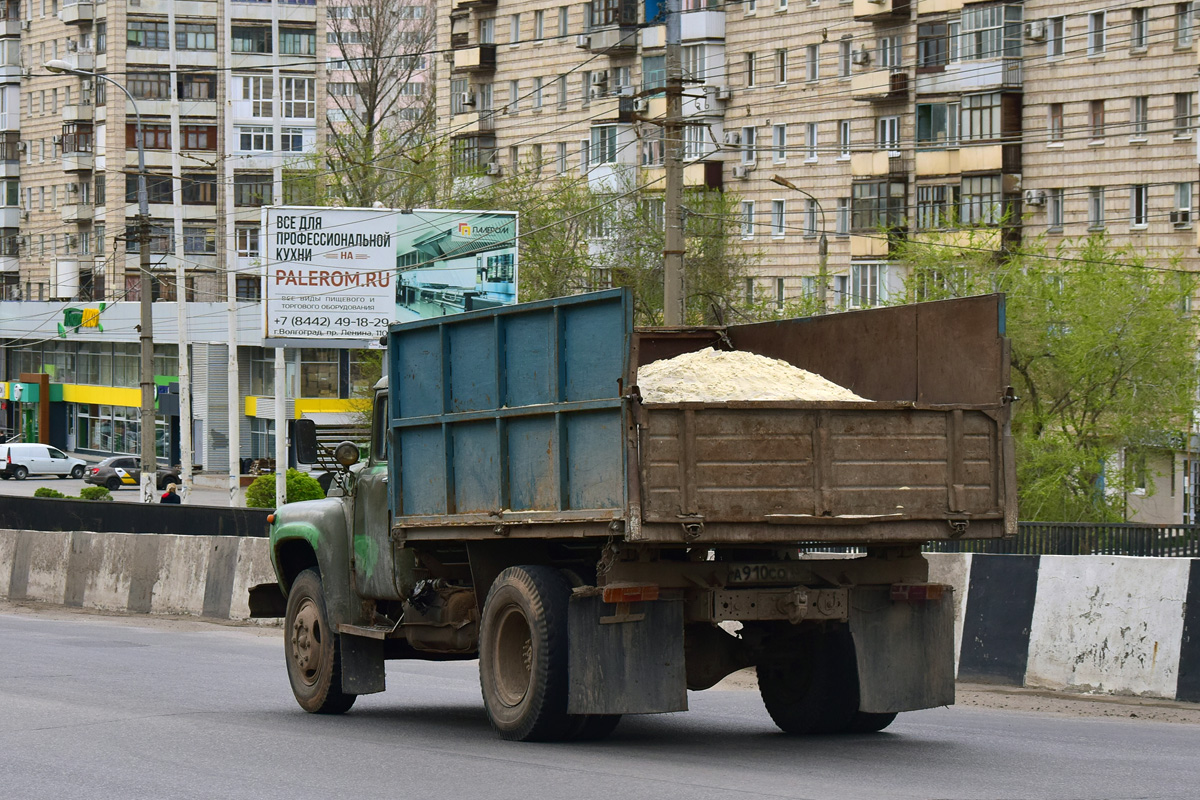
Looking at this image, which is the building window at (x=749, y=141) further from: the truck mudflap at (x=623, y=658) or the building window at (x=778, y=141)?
the truck mudflap at (x=623, y=658)

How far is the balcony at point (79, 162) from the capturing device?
96688 millimetres

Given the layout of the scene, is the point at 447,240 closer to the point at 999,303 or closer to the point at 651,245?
the point at 651,245

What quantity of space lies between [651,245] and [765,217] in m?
8.09

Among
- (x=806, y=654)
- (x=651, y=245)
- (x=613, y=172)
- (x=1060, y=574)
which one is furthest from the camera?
(x=613, y=172)

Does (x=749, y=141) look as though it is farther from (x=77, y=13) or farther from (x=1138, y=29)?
(x=77, y=13)

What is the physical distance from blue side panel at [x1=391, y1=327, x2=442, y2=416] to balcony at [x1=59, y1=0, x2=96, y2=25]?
8827 centimetres

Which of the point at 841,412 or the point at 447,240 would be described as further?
the point at 447,240

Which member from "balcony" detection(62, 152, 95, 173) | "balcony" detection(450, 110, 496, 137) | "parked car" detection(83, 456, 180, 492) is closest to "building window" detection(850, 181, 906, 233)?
"balcony" detection(450, 110, 496, 137)

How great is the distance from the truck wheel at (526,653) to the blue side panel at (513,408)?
18.2 inches

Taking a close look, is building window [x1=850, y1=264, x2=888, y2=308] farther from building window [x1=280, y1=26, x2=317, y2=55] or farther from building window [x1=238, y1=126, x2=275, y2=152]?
building window [x1=280, y1=26, x2=317, y2=55]

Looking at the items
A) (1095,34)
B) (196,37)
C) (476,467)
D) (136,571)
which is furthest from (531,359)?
(196,37)

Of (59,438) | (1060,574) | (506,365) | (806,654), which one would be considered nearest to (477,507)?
(506,365)

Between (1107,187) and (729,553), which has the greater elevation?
(1107,187)

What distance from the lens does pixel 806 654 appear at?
12133 millimetres
